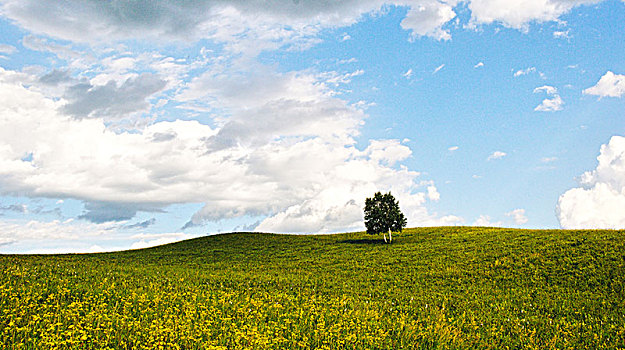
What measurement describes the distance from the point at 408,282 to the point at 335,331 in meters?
17.9

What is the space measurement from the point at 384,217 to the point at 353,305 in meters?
40.0

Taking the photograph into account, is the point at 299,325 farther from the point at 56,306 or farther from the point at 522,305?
the point at 522,305

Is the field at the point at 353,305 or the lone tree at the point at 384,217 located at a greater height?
the lone tree at the point at 384,217

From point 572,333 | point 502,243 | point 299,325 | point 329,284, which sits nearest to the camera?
point 299,325

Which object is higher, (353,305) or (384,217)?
(384,217)

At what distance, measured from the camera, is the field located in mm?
9617

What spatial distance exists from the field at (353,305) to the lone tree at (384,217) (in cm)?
1757

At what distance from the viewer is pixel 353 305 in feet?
50.3

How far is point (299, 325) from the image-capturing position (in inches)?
446

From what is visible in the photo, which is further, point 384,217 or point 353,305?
point 384,217

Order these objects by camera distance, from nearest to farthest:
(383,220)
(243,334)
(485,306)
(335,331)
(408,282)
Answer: (243,334) → (335,331) → (485,306) → (408,282) → (383,220)

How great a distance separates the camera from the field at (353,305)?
9.62 meters

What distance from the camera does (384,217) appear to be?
54.5m

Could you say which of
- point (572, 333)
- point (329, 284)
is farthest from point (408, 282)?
point (572, 333)
